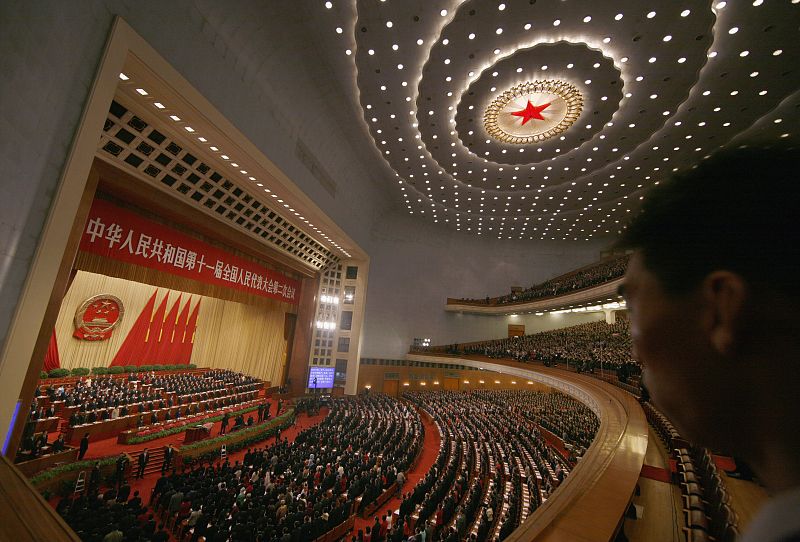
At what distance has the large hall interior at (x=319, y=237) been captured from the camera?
5188 millimetres

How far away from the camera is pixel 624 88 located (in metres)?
11.6

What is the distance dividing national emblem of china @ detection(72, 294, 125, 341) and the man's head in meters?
21.4

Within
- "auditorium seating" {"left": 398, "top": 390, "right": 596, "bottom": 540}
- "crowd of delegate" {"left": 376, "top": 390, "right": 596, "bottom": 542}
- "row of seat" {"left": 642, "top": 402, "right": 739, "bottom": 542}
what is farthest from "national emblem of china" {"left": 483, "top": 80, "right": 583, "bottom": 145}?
"auditorium seating" {"left": 398, "top": 390, "right": 596, "bottom": 540}

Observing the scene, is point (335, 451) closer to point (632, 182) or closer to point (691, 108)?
point (691, 108)

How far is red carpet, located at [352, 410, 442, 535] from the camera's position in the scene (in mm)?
8445

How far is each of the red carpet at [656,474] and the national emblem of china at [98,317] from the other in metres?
20.9

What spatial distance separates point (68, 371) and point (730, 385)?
2051 cm

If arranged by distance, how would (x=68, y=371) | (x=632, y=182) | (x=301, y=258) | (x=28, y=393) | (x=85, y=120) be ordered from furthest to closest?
(x=301, y=258) < (x=632, y=182) < (x=68, y=371) < (x=28, y=393) < (x=85, y=120)

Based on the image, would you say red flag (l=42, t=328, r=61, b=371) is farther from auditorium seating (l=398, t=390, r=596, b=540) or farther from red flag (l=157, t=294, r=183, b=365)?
auditorium seating (l=398, t=390, r=596, b=540)

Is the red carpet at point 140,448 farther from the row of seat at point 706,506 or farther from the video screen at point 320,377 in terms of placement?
the row of seat at point 706,506

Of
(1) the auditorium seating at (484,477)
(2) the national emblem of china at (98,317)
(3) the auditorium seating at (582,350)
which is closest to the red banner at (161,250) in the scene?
(2) the national emblem of china at (98,317)

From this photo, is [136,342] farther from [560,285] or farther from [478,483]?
[560,285]

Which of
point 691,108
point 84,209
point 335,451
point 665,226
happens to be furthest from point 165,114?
point 691,108

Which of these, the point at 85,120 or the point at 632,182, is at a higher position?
the point at 632,182
